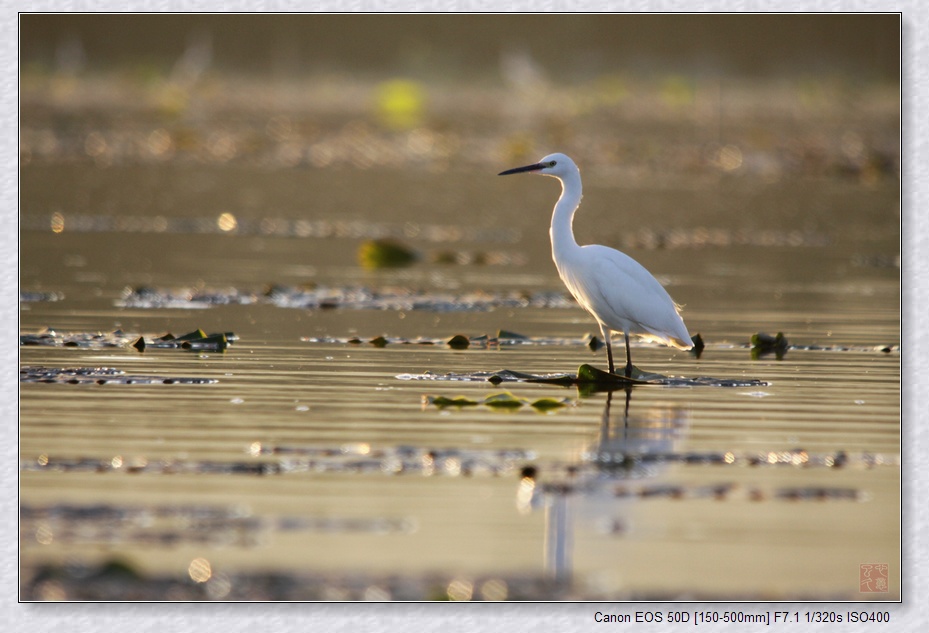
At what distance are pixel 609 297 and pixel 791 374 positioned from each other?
1.57 meters

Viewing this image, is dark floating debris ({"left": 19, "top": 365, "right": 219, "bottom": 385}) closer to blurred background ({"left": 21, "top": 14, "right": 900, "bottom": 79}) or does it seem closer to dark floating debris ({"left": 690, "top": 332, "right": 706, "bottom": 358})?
dark floating debris ({"left": 690, "top": 332, "right": 706, "bottom": 358})

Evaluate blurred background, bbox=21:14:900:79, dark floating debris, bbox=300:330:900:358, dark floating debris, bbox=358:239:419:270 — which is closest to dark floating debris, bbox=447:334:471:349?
dark floating debris, bbox=300:330:900:358

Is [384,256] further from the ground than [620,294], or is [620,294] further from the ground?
[384,256]

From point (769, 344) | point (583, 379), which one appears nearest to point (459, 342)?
point (583, 379)

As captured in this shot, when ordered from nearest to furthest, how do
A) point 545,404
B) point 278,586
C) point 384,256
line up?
point 278,586, point 545,404, point 384,256

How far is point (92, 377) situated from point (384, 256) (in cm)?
998

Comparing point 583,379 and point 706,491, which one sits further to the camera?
point 583,379

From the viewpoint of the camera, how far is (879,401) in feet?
37.3

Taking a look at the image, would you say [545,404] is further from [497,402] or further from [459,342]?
[459,342]

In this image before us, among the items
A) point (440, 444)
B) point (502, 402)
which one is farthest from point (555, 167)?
point (440, 444)

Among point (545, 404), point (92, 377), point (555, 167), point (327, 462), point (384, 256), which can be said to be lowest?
point (327, 462)

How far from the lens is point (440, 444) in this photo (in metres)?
9.43

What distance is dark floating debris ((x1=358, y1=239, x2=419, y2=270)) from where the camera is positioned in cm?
2098

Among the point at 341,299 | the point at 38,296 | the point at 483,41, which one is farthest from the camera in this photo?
the point at 483,41
